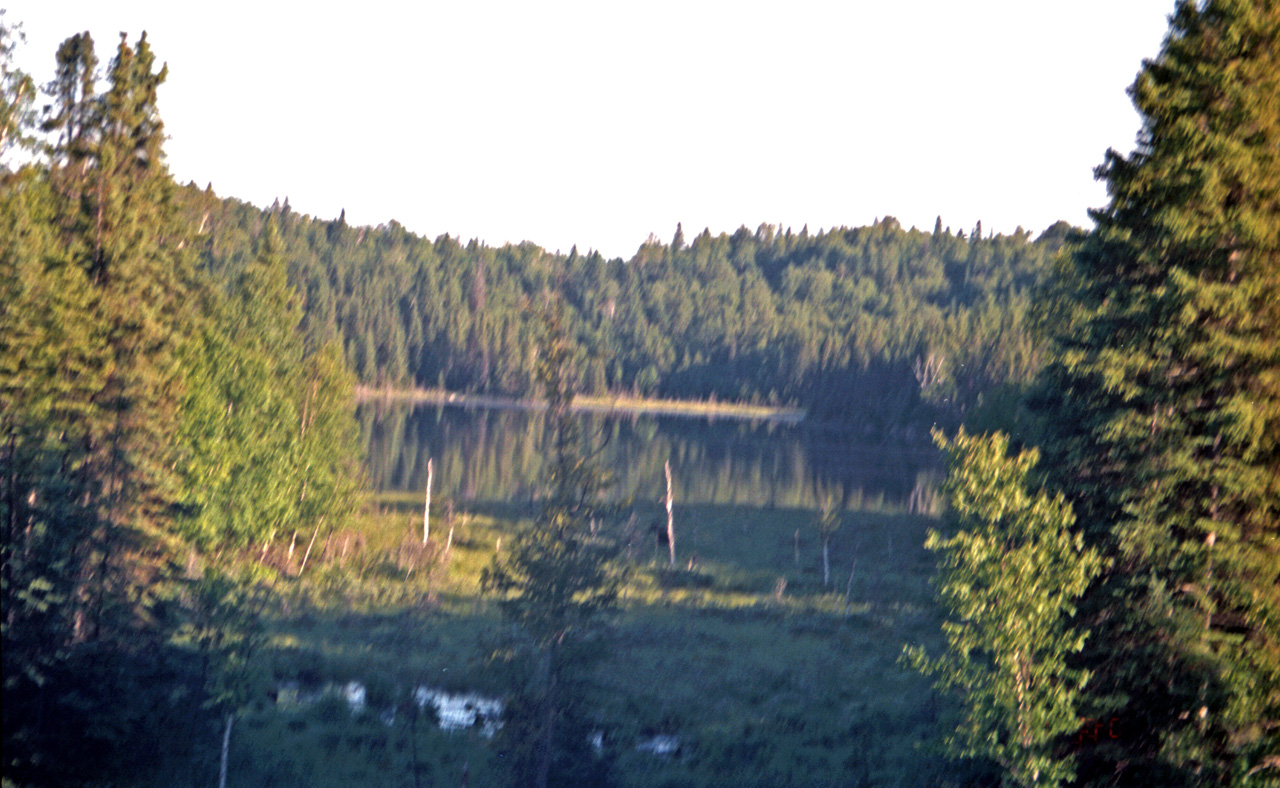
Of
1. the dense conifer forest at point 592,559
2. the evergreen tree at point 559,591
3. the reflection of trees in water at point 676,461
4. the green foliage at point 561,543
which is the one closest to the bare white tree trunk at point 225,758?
the dense conifer forest at point 592,559

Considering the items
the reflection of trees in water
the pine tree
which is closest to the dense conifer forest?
the pine tree

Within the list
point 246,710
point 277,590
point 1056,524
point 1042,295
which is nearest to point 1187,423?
point 1056,524

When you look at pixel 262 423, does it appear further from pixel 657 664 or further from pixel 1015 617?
pixel 1015 617

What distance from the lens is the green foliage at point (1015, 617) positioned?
1953cm

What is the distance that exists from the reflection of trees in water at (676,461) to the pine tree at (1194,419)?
40064 mm

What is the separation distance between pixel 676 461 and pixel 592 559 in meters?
86.4

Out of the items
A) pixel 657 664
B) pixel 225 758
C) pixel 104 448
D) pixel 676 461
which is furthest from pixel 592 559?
pixel 676 461

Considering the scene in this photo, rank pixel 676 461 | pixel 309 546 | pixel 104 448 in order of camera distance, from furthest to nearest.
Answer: pixel 676 461 < pixel 309 546 < pixel 104 448

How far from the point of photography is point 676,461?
382ft

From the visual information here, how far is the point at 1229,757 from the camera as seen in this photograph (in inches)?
751

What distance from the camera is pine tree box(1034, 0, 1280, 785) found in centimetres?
1947

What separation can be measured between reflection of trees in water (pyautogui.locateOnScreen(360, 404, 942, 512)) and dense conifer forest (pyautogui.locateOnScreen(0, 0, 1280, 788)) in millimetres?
19363

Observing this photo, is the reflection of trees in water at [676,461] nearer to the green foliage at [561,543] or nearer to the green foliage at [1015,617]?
the green foliage at [561,543]

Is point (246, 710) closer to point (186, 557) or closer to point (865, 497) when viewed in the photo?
point (186, 557)
